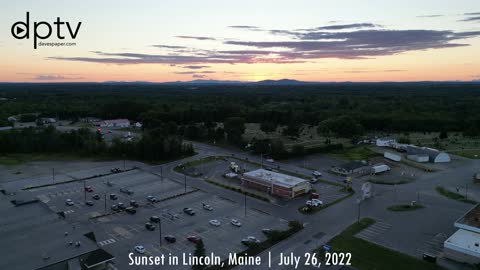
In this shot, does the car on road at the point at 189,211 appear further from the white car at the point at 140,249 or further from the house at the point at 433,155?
the house at the point at 433,155

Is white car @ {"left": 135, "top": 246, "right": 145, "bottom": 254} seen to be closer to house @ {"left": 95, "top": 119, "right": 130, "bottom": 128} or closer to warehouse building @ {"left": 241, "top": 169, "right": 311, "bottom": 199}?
warehouse building @ {"left": 241, "top": 169, "right": 311, "bottom": 199}

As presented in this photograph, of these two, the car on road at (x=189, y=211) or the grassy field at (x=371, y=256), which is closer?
the grassy field at (x=371, y=256)

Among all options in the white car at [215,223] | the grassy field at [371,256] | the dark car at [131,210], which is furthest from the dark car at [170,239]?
the grassy field at [371,256]

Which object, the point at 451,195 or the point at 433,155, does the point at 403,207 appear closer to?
the point at 451,195

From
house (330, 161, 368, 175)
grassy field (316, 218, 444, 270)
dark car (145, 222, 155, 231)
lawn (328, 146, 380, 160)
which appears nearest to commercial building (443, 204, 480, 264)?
grassy field (316, 218, 444, 270)

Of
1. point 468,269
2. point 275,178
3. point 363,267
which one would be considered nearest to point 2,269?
point 363,267

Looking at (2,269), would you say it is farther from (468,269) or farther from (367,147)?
(367,147)
